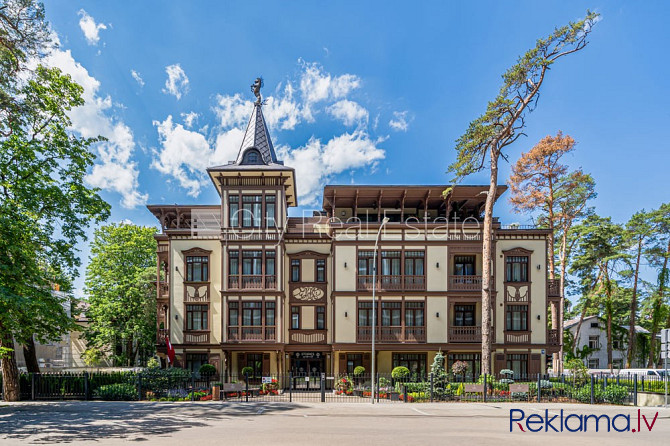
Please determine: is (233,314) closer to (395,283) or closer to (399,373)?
(395,283)

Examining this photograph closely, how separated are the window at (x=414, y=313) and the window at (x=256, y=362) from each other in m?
10.5

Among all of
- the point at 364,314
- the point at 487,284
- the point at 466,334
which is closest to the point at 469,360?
the point at 466,334

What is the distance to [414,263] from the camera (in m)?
33.0

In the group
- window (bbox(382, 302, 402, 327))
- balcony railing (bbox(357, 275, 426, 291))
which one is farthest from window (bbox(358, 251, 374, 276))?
window (bbox(382, 302, 402, 327))

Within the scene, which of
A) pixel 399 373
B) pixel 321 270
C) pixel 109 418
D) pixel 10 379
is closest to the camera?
pixel 109 418

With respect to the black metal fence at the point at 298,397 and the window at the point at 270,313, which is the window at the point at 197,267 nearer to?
the window at the point at 270,313

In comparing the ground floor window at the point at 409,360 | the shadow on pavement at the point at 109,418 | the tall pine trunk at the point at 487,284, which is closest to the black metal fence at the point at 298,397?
the shadow on pavement at the point at 109,418

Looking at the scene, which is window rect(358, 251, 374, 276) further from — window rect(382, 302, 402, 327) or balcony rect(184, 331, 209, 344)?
balcony rect(184, 331, 209, 344)

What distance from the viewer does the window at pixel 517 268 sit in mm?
33594

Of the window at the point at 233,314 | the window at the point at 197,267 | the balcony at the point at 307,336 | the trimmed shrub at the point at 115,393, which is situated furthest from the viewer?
the window at the point at 197,267

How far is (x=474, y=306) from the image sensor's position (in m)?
33.9

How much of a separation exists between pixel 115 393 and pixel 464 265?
23364 mm

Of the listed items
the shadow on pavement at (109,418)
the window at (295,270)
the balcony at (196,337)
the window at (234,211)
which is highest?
the window at (234,211)

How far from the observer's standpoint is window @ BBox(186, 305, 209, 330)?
33013 mm
